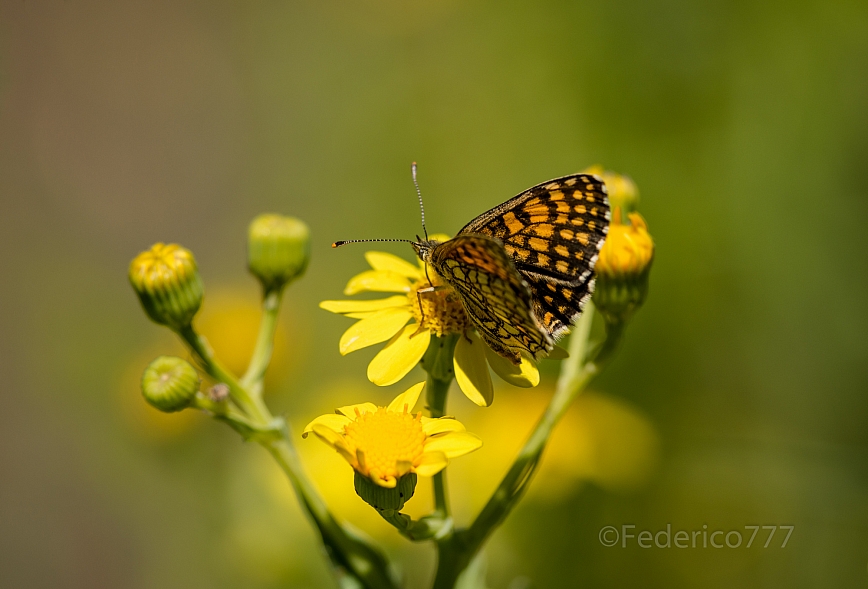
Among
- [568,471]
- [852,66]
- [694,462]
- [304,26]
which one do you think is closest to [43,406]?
[304,26]

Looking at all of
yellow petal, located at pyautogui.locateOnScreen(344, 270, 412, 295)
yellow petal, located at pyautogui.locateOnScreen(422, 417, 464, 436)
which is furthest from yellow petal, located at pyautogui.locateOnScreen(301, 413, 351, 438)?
yellow petal, located at pyautogui.locateOnScreen(344, 270, 412, 295)

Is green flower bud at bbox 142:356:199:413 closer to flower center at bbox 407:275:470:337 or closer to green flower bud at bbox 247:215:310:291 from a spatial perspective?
green flower bud at bbox 247:215:310:291

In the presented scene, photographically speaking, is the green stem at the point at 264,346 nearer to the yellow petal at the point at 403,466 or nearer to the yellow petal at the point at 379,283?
the yellow petal at the point at 379,283

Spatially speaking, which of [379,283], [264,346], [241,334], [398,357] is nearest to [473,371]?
[398,357]

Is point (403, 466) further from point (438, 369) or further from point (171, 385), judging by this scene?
point (171, 385)

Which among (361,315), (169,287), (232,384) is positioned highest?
(169,287)

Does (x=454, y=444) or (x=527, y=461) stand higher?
(x=454, y=444)

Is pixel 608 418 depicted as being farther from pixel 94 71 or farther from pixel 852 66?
pixel 94 71

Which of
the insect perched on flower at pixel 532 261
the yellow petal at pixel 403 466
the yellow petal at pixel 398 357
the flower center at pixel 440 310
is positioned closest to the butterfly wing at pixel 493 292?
the insect perched on flower at pixel 532 261
